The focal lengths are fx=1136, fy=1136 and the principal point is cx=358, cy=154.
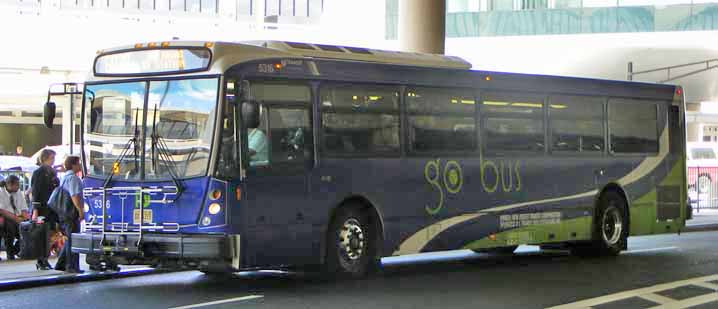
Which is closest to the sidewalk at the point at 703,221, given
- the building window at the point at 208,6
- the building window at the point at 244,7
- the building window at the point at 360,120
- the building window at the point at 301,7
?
the building window at the point at 360,120

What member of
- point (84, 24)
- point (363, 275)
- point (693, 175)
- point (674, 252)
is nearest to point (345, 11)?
point (84, 24)

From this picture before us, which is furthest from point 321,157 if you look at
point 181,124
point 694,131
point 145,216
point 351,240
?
point 694,131

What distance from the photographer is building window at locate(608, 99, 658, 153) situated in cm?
1992

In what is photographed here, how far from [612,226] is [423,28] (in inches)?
272

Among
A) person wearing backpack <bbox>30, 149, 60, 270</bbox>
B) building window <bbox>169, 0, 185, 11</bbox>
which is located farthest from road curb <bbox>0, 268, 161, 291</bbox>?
building window <bbox>169, 0, 185, 11</bbox>

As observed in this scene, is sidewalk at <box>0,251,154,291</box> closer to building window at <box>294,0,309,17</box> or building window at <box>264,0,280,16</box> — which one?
building window at <box>264,0,280,16</box>

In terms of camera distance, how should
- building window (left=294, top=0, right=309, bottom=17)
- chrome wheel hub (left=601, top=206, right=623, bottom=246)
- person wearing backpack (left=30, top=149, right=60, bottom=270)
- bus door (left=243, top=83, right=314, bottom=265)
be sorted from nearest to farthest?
bus door (left=243, top=83, right=314, bottom=265), person wearing backpack (left=30, top=149, right=60, bottom=270), chrome wheel hub (left=601, top=206, right=623, bottom=246), building window (left=294, top=0, right=309, bottom=17)

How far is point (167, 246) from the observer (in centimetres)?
1341

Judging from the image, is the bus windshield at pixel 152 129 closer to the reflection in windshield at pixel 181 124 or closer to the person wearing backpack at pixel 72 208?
the reflection in windshield at pixel 181 124

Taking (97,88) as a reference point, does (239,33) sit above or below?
above

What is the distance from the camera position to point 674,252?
20.5 metres

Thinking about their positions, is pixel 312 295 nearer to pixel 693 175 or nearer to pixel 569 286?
pixel 569 286

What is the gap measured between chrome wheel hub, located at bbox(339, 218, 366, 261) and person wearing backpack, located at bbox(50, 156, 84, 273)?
11.6ft

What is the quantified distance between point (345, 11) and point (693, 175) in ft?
122
